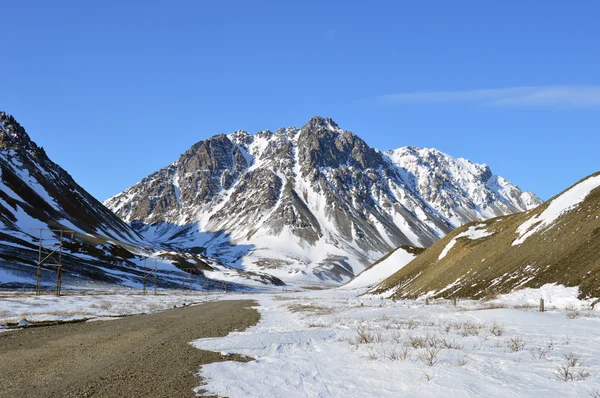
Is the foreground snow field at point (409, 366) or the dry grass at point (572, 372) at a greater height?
the dry grass at point (572, 372)

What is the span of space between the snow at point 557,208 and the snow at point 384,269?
87.7 meters

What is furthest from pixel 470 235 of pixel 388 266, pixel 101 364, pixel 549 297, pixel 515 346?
pixel 101 364

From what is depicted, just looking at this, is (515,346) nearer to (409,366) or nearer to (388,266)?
(409,366)

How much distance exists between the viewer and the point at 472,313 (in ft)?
78.8

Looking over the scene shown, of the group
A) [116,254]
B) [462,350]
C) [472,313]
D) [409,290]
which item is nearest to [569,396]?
[462,350]

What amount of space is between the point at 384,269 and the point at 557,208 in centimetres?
10234

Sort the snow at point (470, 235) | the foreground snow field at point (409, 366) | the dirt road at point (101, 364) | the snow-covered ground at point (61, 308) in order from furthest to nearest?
1. the snow at point (470, 235)
2. the snow-covered ground at point (61, 308)
3. the dirt road at point (101, 364)
4. the foreground snow field at point (409, 366)

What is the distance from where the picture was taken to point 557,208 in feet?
177

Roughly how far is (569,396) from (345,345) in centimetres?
703

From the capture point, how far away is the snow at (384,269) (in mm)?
145125

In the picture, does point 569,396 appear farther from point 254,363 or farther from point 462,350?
point 254,363

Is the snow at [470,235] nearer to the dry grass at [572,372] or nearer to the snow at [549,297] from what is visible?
the snow at [549,297]

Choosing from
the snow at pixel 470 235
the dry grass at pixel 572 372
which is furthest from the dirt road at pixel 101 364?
the snow at pixel 470 235

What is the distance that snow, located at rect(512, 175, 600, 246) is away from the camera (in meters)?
50.9
